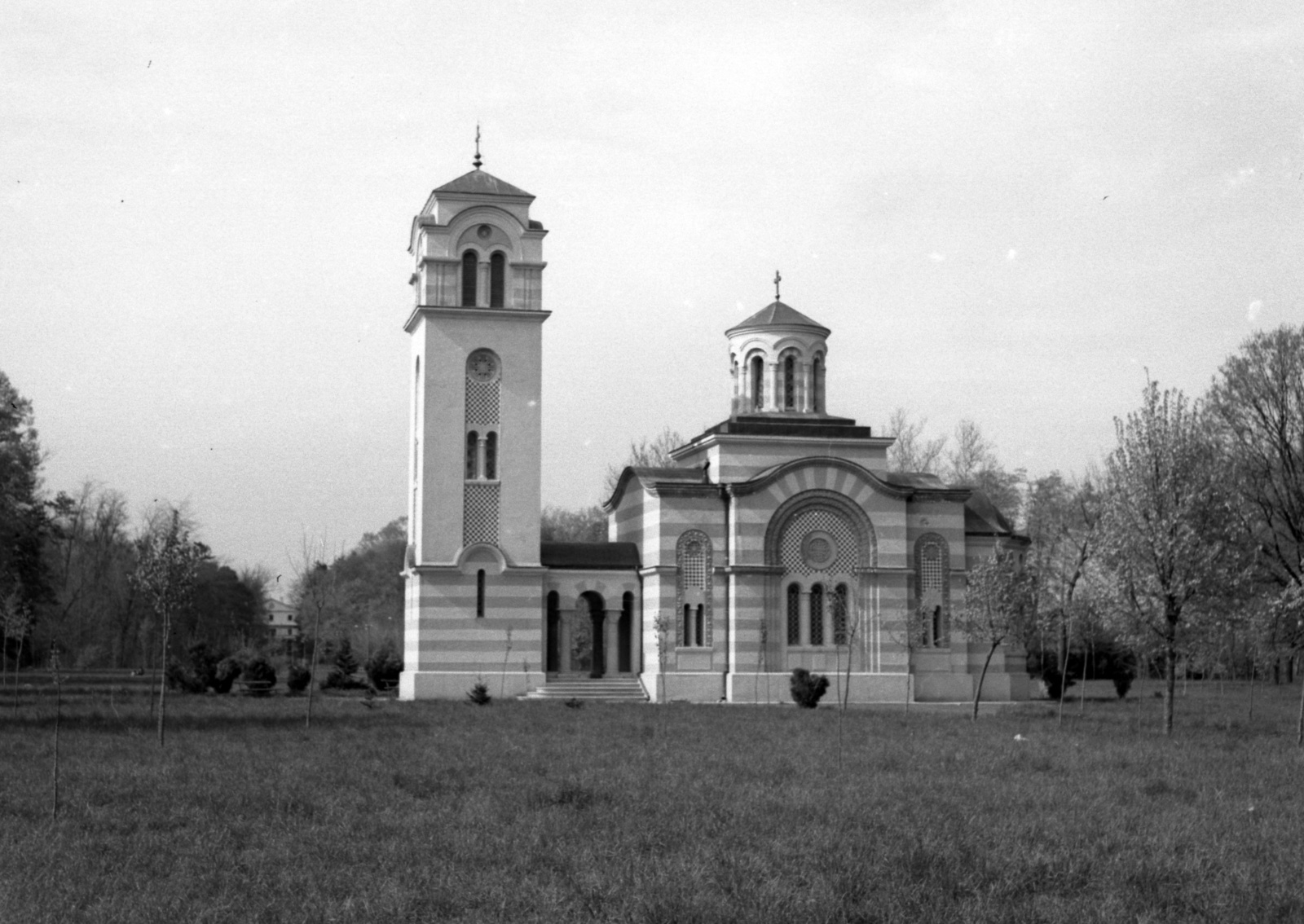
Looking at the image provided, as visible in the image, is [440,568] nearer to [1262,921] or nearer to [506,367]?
[506,367]

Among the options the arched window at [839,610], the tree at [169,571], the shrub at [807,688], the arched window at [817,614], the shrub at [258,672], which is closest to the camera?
the tree at [169,571]

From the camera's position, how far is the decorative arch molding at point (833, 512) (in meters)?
39.3

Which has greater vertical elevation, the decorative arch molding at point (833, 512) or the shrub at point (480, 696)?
the decorative arch molding at point (833, 512)

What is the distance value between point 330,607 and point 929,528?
57.4 feet

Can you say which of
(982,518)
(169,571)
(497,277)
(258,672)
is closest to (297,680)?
(258,672)

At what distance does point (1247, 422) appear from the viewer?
4203 cm

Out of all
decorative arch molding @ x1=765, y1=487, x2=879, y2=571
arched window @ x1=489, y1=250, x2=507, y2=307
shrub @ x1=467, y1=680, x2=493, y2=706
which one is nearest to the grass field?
shrub @ x1=467, y1=680, x2=493, y2=706

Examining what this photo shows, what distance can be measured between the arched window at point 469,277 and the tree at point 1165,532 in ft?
59.2

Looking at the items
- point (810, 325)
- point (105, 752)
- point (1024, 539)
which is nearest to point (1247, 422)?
point (1024, 539)

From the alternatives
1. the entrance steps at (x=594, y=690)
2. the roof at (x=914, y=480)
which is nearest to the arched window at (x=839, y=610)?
the roof at (x=914, y=480)

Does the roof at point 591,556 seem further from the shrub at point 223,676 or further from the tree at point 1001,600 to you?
the tree at point 1001,600

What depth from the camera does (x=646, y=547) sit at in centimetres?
4000

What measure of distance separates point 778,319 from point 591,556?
29.6 feet

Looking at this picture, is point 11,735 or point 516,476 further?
point 516,476
